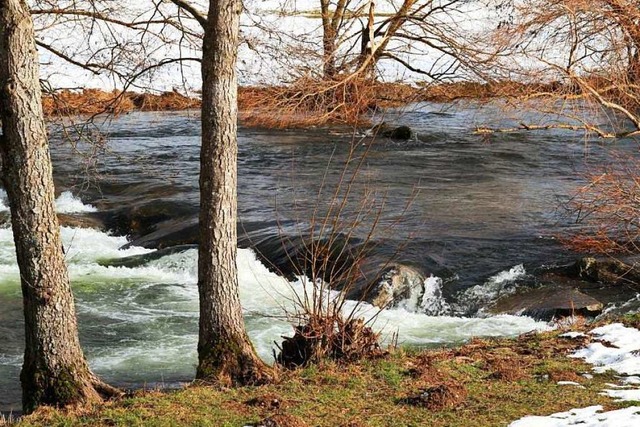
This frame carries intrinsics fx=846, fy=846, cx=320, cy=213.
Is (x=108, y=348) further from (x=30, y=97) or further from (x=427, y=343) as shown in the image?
(x=30, y=97)

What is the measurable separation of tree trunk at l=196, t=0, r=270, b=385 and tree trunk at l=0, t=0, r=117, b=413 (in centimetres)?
85

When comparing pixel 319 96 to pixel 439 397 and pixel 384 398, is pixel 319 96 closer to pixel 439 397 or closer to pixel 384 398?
pixel 384 398

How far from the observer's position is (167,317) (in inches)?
403

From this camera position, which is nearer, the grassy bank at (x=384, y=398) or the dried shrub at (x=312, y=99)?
the grassy bank at (x=384, y=398)

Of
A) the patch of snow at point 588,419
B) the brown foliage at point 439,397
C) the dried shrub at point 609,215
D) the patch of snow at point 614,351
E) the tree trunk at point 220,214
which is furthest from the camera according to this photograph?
the dried shrub at point 609,215

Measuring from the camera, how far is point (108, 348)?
910 cm

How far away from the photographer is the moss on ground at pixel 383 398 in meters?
5.28

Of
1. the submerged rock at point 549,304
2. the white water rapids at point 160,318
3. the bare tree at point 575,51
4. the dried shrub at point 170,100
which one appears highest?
the bare tree at point 575,51

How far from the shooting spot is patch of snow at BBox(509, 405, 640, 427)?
16.3 feet

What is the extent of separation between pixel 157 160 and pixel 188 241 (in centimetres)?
683

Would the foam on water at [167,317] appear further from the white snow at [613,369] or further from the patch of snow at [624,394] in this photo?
the patch of snow at [624,394]

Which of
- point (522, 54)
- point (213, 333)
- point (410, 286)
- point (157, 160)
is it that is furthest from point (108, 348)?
point (157, 160)

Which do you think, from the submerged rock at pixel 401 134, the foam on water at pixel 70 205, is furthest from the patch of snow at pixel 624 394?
the submerged rock at pixel 401 134

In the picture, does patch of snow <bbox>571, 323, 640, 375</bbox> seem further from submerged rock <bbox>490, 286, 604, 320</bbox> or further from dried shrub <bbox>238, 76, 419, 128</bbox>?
dried shrub <bbox>238, 76, 419, 128</bbox>
